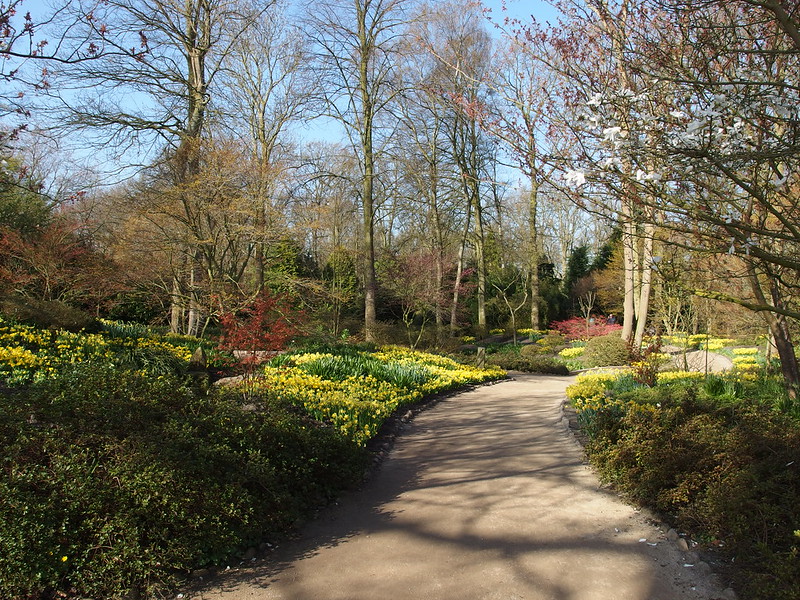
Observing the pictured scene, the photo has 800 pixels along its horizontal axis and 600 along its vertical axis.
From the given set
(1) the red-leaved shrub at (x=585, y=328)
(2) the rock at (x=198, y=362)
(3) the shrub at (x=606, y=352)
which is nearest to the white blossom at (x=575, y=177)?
(2) the rock at (x=198, y=362)

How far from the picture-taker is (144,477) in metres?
3.54

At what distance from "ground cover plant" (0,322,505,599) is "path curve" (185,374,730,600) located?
276mm

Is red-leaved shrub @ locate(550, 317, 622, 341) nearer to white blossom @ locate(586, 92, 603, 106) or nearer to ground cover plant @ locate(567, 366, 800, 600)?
ground cover plant @ locate(567, 366, 800, 600)

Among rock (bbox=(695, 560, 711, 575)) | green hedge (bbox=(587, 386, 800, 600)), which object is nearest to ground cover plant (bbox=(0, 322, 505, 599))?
green hedge (bbox=(587, 386, 800, 600))

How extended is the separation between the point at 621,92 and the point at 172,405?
172 inches

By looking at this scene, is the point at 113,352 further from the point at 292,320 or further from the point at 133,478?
the point at 133,478

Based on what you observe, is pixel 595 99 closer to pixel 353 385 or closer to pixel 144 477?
pixel 144 477

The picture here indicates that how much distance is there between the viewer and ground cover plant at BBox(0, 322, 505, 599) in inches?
125

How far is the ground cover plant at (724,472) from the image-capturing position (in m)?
3.40

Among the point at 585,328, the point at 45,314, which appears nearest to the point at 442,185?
the point at 585,328

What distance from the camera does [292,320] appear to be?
1159cm

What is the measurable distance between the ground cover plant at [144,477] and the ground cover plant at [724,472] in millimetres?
2543

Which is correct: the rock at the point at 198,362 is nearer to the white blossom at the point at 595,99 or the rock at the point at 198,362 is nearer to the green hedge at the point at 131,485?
the green hedge at the point at 131,485

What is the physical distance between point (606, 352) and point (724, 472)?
12736 mm
